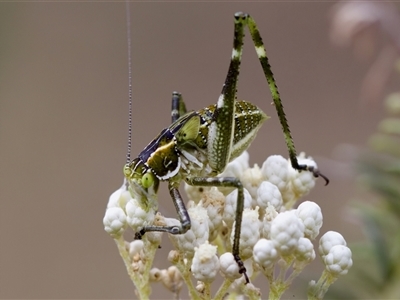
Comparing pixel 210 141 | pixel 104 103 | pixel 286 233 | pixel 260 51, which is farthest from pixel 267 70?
pixel 104 103

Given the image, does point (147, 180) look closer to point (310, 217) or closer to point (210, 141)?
point (210, 141)

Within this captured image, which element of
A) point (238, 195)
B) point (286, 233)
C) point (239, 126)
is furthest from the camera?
point (239, 126)

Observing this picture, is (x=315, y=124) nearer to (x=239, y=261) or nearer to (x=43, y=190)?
(x=43, y=190)

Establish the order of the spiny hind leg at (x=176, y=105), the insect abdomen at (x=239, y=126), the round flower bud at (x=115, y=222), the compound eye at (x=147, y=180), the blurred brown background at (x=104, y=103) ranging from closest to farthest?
the round flower bud at (x=115, y=222)
the compound eye at (x=147, y=180)
the insect abdomen at (x=239, y=126)
the spiny hind leg at (x=176, y=105)
the blurred brown background at (x=104, y=103)

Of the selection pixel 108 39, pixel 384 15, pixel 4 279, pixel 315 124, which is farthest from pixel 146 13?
pixel 384 15

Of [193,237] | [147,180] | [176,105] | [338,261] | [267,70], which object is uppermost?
[176,105]

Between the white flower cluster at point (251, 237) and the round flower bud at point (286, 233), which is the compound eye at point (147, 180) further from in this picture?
the round flower bud at point (286, 233)

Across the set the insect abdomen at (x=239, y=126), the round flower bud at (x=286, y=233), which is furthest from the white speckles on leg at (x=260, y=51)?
the round flower bud at (x=286, y=233)
